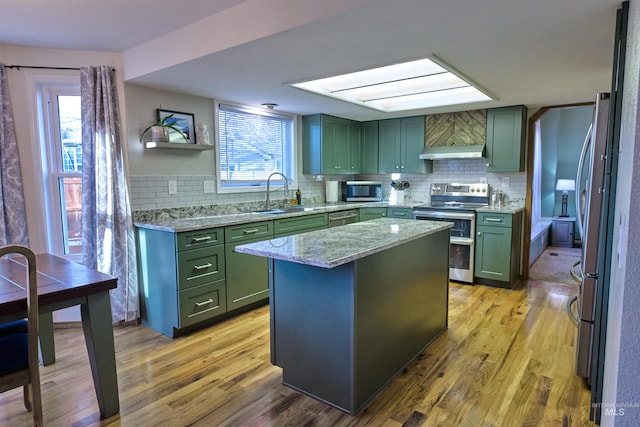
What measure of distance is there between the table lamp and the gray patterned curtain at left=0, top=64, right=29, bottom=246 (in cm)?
779

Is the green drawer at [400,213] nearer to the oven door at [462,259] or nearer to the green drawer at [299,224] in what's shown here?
the oven door at [462,259]

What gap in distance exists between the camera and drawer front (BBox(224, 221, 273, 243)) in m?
3.32

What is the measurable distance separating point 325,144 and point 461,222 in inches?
75.6

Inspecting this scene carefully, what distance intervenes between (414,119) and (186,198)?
10.2 feet

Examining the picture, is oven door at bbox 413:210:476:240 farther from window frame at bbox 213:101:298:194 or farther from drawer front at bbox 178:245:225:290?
drawer front at bbox 178:245:225:290

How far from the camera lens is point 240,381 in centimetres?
238

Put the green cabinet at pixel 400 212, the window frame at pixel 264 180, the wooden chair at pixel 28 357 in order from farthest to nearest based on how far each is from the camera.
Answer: the green cabinet at pixel 400 212 < the window frame at pixel 264 180 < the wooden chair at pixel 28 357

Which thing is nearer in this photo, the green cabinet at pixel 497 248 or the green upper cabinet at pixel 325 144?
the green cabinet at pixel 497 248

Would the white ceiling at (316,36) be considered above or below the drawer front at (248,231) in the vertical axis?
above

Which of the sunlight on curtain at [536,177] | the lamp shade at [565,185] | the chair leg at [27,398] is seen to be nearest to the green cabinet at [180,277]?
the chair leg at [27,398]

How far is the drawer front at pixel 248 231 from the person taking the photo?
332 cm

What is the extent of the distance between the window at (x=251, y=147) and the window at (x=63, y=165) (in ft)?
4.14

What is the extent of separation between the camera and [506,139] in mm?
4434

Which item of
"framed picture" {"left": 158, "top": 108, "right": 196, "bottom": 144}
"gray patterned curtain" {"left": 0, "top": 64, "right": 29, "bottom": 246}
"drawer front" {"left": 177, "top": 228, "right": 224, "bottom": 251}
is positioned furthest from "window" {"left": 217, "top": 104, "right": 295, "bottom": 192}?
"gray patterned curtain" {"left": 0, "top": 64, "right": 29, "bottom": 246}
